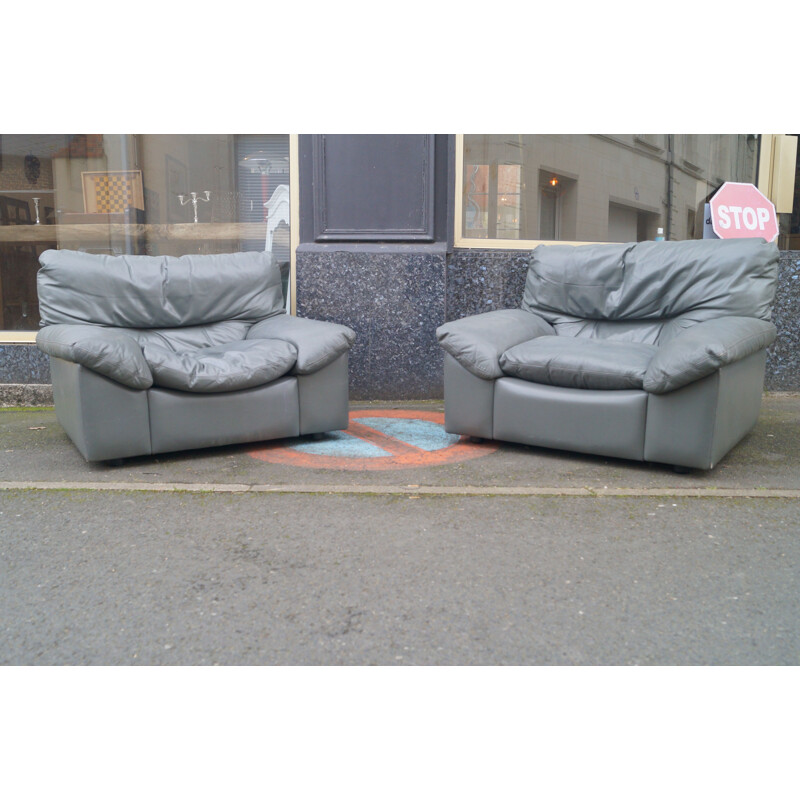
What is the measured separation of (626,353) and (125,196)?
4144 mm

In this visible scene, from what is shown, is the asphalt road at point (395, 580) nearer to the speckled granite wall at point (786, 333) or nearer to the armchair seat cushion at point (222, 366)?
the armchair seat cushion at point (222, 366)

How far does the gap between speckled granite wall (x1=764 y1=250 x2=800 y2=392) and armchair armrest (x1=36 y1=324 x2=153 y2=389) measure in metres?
4.68

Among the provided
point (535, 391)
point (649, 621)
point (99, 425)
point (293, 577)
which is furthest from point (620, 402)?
point (99, 425)

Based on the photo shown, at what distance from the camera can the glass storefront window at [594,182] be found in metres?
5.59

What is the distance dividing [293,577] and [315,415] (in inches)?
68.8

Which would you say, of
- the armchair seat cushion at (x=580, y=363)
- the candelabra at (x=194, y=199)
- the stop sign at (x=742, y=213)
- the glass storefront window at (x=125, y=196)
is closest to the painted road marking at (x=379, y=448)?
the armchair seat cushion at (x=580, y=363)

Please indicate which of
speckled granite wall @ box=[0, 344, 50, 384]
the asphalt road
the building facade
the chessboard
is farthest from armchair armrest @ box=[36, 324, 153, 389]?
the chessboard

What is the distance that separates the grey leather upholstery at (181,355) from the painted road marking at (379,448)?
0.41 ft

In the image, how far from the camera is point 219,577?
7.31ft

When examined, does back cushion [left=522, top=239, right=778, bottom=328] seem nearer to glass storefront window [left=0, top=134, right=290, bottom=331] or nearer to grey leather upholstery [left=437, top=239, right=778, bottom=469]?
grey leather upholstery [left=437, top=239, right=778, bottom=469]

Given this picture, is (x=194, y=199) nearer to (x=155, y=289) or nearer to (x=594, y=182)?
(x=155, y=289)

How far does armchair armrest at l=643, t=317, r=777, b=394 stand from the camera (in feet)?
10.0

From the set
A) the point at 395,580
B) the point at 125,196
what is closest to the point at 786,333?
the point at 395,580

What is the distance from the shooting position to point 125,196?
18.5 ft
